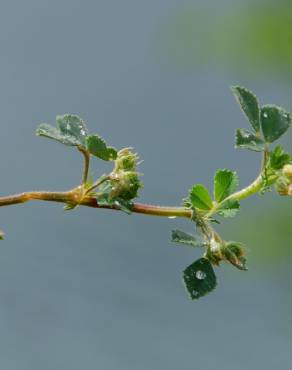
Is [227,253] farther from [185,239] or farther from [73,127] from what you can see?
[73,127]

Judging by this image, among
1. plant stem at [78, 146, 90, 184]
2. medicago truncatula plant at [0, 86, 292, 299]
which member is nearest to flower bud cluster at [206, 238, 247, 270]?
medicago truncatula plant at [0, 86, 292, 299]

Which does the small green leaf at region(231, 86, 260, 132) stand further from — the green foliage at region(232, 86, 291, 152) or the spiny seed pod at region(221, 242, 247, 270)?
the spiny seed pod at region(221, 242, 247, 270)

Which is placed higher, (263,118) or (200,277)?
(263,118)

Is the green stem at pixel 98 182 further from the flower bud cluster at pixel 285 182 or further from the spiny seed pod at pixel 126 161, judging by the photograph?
the flower bud cluster at pixel 285 182

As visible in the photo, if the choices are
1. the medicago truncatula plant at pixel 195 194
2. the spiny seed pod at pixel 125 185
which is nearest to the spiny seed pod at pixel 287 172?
the medicago truncatula plant at pixel 195 194

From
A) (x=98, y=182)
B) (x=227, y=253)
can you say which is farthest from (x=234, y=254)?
(x=98, y=182)

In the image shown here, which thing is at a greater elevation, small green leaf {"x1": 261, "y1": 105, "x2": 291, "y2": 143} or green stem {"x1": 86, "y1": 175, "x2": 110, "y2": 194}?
small green leaf {"x1": 261, "y1": 105, "x2": 291, "y2": 143}
